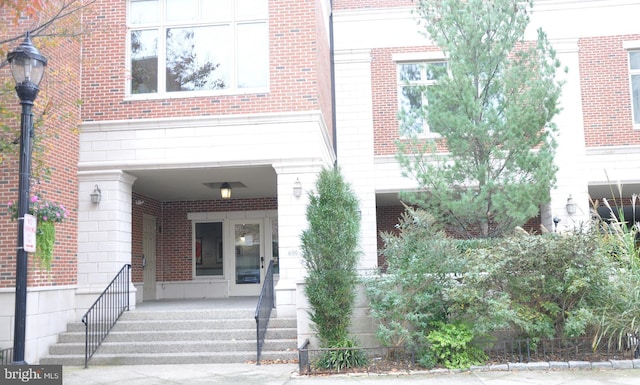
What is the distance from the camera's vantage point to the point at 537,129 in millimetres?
10000

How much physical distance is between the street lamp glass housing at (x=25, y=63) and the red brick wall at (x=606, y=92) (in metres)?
12.9

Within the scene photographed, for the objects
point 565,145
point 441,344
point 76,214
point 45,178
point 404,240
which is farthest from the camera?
point 565,145

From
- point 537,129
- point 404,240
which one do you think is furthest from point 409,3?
point 404,240

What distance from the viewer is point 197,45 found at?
11.4 m

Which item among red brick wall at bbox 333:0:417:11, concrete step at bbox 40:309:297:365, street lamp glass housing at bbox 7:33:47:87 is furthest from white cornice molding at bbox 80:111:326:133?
red brick wall at bbox 333:0:417:11

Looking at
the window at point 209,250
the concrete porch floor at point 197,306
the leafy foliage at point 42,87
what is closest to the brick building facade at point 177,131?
the leafy foliage at point 42,87

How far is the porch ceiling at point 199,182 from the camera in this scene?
11.5 m

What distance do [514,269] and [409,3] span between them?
936 centimetres

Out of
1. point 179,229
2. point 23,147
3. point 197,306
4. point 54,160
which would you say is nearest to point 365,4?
point 179,229

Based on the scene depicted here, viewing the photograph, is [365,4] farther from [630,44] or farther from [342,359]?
[342,359]

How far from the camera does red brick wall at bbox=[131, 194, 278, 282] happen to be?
15.8 meters

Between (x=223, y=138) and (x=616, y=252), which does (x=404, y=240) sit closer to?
(x=616, y=252)

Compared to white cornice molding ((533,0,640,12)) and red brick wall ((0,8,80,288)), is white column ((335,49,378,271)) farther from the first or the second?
red brick wall ((0,8,80,288))

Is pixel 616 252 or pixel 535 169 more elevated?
pixel 535 169
